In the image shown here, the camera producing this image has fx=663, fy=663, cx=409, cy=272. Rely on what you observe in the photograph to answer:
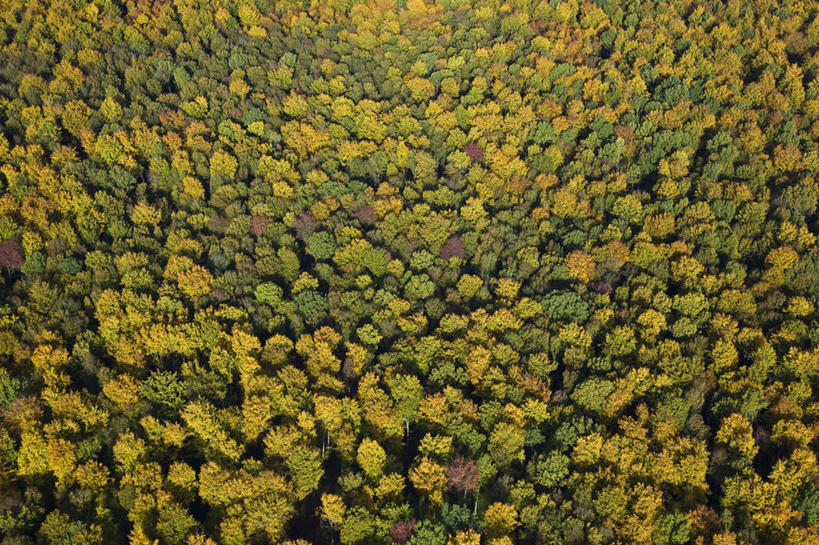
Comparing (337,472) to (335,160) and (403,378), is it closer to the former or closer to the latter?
(403,378)

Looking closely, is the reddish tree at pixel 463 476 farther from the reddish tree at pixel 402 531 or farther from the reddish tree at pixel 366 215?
the reddish tree at pixel 366 215

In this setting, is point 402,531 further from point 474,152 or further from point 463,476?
point 474,152

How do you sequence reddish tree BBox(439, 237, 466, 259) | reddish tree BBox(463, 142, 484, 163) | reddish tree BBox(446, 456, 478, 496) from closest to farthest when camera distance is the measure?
reddish tree BBox(446, 456, 478, 496) < reddish tree BBox(439, 237, 466, 259) < reddish tree BBox(463, 142, 484, 163)

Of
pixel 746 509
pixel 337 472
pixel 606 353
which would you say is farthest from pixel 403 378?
pixel 746 509

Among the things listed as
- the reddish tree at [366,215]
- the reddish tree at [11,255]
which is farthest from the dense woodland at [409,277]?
the reddish tree at [366,215]

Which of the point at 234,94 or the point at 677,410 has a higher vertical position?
the point at 234,94

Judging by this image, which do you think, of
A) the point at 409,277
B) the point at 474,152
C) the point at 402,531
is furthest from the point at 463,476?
the point at 474,152

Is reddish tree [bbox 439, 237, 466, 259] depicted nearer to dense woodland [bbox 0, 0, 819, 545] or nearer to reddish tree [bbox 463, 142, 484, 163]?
dense woodland [bbox 0, 0, 819, 545]

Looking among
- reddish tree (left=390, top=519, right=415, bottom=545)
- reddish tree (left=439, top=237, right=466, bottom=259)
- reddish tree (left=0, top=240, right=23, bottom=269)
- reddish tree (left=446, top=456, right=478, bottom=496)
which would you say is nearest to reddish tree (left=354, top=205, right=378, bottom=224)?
reddish tree (left=439, top=237, right=466, bottom=259)
